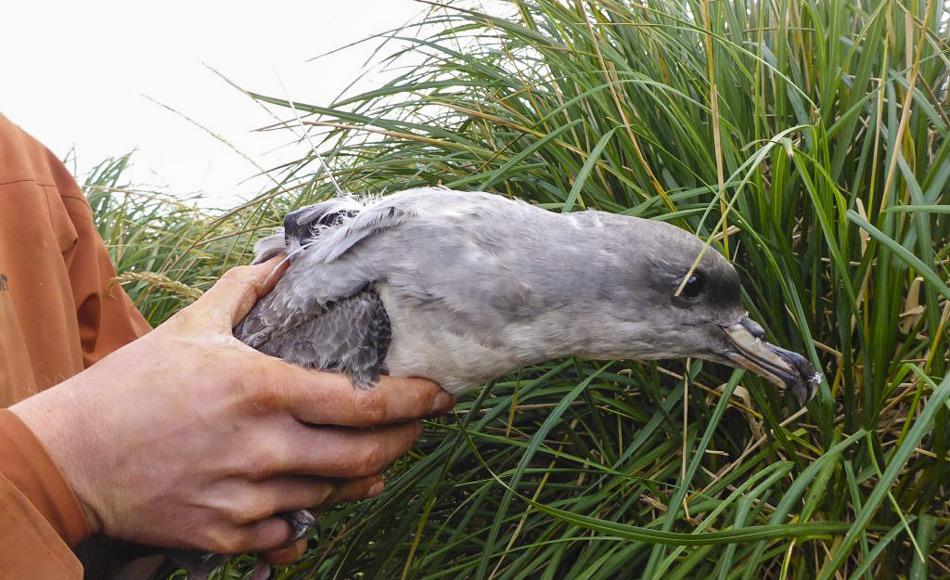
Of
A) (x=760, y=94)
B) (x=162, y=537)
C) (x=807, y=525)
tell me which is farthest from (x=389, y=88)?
(x=807, y=525)

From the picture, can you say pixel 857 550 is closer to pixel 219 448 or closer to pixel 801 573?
pixel 801 573

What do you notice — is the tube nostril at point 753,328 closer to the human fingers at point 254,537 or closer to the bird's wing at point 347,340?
the bird's wing at point 347,340

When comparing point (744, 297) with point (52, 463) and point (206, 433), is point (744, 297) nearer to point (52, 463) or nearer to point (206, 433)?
point (206, 433)

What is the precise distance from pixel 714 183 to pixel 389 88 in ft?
3.55

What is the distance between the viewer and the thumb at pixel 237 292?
1931 millimetres

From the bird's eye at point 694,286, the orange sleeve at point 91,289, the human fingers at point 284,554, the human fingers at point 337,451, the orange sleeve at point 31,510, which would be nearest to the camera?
the orange sleeve at point 31,510

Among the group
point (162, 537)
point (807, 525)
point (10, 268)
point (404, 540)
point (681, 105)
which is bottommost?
point (404, 540)

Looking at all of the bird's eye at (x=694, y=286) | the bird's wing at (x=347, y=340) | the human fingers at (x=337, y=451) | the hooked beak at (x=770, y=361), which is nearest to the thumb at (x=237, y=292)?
the bird's wing at (x=347, y=340)

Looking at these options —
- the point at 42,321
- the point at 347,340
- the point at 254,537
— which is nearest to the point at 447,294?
the point at 347,340

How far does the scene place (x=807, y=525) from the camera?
166 cm

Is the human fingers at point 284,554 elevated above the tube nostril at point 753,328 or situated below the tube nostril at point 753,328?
below

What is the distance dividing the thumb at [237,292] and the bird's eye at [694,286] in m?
0.92

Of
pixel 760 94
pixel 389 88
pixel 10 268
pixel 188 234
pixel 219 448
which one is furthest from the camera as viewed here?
pixel 188 234

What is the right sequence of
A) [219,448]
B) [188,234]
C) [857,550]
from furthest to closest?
[188,234] → [857,550] → [219,448]
